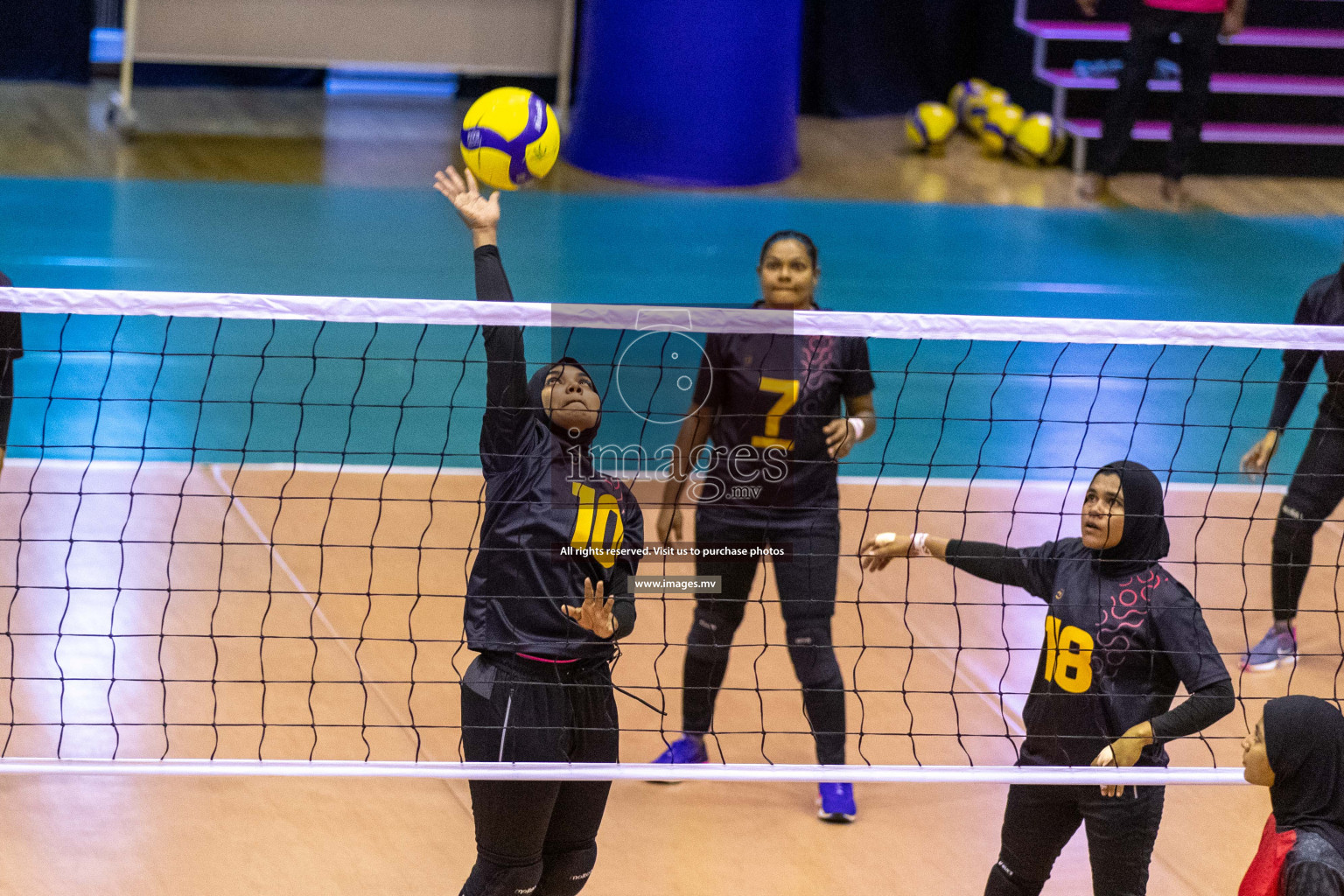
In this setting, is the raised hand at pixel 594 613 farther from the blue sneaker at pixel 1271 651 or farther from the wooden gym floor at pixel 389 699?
the blue sneaker at pixel 1271 651

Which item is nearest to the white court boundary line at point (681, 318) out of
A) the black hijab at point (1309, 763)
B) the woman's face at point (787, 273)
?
the woman's face at point (787, 273)

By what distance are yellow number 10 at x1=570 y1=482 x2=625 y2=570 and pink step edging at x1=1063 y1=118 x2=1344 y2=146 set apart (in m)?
8.98

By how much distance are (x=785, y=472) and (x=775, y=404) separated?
0.21m

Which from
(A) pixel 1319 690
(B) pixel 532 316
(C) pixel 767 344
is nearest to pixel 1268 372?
(A) pixel 1319 690

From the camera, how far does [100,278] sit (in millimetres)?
7930

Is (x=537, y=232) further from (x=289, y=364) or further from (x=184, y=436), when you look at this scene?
(x=184, y=436)

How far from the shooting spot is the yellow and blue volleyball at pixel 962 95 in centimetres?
1202

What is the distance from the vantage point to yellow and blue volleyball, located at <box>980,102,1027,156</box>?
456 inches

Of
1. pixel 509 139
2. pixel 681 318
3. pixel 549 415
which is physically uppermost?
pixel 509 139

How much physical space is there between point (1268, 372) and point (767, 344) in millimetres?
4823

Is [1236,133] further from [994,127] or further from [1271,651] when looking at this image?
[1271,651]

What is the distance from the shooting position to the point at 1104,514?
10.8ft

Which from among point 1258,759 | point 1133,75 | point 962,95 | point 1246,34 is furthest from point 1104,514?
point 1246,34

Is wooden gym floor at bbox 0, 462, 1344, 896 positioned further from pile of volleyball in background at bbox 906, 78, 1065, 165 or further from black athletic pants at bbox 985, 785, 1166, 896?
pile of volleyball in background at bbox 906, 78, 1065, 165
